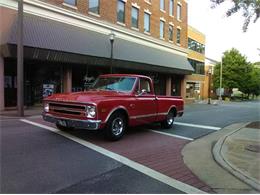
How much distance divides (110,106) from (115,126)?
72cm

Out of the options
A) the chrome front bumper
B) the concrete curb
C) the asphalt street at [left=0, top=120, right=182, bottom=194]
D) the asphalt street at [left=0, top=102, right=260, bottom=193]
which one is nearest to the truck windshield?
the chrome front bumper

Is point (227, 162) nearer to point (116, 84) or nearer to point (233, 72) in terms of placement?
point (116, 84)

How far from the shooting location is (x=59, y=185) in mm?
5238

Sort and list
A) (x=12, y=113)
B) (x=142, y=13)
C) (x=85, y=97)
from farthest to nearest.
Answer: (x=142, y=13), (x=12, y=113), (x=85, y=97)

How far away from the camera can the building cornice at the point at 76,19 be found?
18.6 metres

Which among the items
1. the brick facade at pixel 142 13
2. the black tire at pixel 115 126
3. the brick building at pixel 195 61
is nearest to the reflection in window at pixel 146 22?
the brick facade at pixel 142 13

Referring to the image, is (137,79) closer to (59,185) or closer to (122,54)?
(59,185)

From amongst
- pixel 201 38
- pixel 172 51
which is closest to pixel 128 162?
pixel 172 51

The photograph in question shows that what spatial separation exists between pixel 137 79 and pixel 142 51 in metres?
18.6

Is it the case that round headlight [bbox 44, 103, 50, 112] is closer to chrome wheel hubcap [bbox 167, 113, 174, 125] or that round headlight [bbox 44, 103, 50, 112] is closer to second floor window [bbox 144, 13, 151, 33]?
chrome wheel hubcap [bbox 167, 113, 174, 125]

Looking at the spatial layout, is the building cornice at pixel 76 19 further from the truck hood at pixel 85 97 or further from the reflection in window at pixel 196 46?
the reflection in window at pixel 196 46

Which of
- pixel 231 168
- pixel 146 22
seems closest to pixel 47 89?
pixel 146 22

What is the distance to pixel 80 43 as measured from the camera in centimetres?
2106

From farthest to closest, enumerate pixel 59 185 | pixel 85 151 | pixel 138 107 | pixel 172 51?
pixel 172 51, pixel 138 107, pixel 85 151, pixel 59 185
